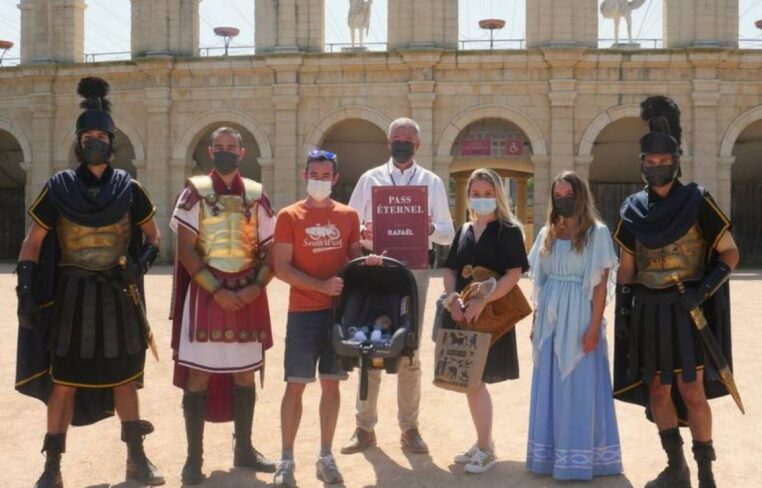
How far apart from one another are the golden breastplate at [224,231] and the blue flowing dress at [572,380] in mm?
2124

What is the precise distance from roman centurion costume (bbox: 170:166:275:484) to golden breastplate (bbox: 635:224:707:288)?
2.61m

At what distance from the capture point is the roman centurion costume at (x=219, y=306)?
5562 mm

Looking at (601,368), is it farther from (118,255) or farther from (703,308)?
(118,255)

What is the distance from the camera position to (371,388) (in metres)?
6.38

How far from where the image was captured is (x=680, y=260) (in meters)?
5.25

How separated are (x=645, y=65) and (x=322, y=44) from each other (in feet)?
28.3

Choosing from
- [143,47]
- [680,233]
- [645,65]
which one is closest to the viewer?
[680,233]

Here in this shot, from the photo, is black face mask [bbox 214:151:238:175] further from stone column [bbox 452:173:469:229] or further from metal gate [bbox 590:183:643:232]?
metal gate [bbox 590:183:643:232]

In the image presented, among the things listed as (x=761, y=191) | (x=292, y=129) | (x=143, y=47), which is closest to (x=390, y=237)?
(x=292, y=129)

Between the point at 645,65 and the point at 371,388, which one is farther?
the point at 645,65

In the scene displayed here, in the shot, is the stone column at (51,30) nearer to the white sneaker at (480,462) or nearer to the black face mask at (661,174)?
the white sneaker at (480,462)

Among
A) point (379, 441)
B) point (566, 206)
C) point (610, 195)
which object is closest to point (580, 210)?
point (566, 206)

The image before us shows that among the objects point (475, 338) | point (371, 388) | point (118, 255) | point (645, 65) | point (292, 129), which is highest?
point (645, 65)

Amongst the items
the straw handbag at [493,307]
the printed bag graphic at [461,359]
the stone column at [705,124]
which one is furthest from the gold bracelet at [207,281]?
the stone column at [705,124]
